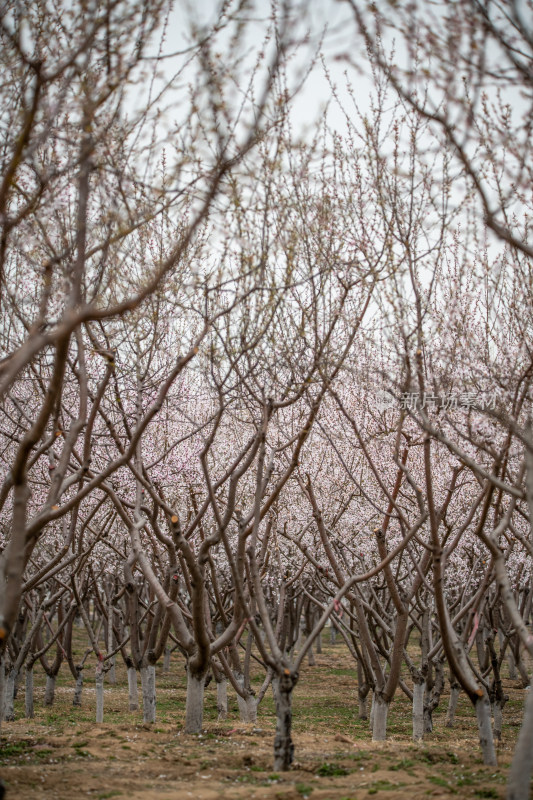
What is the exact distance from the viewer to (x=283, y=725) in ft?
21.2

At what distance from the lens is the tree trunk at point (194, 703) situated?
8.99m

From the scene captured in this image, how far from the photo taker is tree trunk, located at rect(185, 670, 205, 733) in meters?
8.99

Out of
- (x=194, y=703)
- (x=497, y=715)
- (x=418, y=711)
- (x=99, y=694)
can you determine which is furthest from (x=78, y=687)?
(x=497, y=715)

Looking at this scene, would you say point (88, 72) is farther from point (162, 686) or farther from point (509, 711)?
point (162, 686)

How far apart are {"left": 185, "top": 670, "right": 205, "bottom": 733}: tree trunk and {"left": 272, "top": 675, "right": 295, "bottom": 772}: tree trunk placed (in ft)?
8.25

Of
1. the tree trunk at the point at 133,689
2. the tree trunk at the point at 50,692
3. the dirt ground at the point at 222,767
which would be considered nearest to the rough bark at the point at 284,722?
the dirt ground at the point at 222,767

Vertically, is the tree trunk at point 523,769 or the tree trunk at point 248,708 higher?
the tree trunk at point 523,769

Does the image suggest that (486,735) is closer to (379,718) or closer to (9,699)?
(379,718)

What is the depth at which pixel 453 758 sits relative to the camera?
7.45m

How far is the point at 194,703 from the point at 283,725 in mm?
3057

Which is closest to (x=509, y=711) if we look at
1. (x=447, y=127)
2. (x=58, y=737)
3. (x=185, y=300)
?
(x=58, y=737)

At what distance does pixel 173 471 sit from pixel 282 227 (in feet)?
21.1

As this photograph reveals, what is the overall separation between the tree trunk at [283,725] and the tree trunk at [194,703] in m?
2.51

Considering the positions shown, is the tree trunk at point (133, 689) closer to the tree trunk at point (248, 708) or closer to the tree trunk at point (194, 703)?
the tree trunk at point (248, 708)
